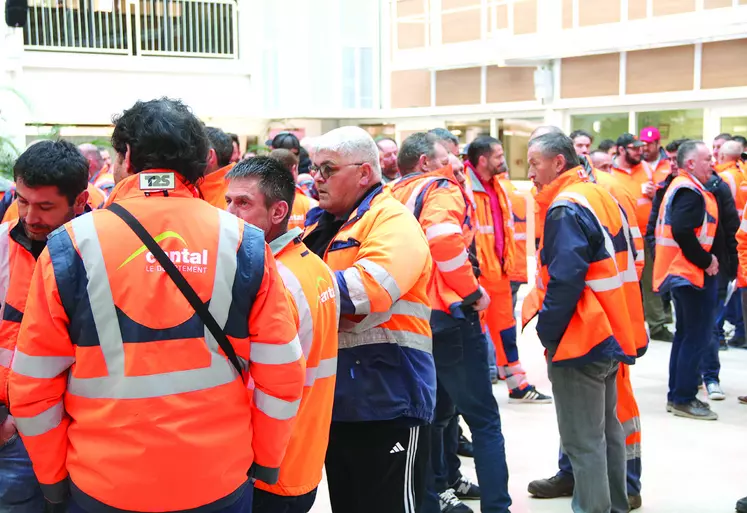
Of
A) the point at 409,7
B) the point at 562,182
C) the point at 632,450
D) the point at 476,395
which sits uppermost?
the point at 409,7

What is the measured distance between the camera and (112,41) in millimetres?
17328

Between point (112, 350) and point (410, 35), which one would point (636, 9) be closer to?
point (410, 35)

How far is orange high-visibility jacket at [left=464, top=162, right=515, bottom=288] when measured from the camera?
633cm

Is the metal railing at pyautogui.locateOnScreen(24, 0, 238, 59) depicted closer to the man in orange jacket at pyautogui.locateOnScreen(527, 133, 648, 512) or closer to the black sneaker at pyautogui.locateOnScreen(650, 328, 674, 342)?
the black sneaker at pyautogui.locateOnScreen(650, 328, 674, 342)

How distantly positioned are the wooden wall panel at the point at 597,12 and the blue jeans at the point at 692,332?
834 centimetres

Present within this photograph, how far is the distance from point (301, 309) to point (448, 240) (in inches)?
66.9

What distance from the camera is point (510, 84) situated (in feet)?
51.5

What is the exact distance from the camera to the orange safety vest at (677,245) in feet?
20.6

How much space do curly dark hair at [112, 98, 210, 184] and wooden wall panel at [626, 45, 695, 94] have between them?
12014 mm

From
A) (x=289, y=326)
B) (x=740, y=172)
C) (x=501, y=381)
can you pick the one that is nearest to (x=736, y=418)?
(x=501, y=381)

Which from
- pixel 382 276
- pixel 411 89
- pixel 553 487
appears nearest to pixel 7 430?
pixel 382 276

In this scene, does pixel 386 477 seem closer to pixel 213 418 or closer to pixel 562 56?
pixel 213 418

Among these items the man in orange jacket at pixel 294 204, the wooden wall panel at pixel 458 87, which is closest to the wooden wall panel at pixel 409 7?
the wooden wall panel at pixel 458 87

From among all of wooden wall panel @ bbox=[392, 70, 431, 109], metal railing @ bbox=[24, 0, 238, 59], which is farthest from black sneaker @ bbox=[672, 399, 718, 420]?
metal railing @ bbox=[24, 0, 238, 59]
